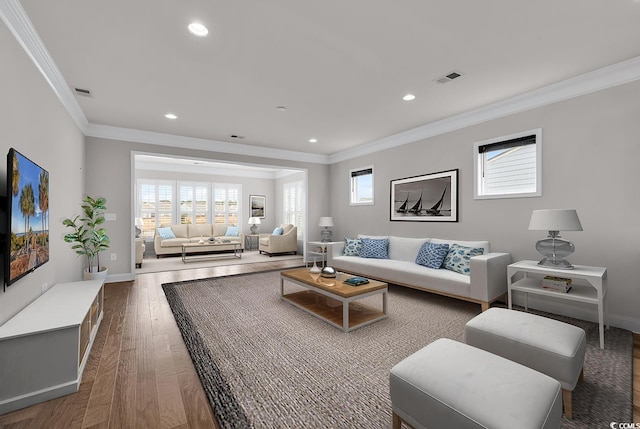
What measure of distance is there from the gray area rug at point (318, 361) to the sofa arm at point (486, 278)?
300 mm

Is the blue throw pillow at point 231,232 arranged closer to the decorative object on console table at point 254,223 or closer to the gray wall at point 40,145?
the decorative object on console table at point 254,223

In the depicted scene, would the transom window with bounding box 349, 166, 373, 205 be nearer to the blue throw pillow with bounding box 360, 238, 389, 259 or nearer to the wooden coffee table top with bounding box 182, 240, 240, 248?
the blue throw pillow with bounding box 360, 238, 389, 259

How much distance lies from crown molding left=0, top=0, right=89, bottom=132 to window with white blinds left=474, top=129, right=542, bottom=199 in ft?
16.0

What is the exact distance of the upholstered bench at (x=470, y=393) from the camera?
3.64 ft

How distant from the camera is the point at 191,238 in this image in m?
8.41

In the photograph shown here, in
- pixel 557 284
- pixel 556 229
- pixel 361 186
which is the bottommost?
pixel 557 284

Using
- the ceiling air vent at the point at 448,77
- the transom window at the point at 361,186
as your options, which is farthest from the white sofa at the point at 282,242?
the ceiling air vent at the point at 448,77

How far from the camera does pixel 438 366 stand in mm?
1394

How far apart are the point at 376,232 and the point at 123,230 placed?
4.65 meters

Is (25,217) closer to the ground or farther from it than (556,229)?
farther from it

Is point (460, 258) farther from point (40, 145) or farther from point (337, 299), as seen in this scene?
point (40, 145)

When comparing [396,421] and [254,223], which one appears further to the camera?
[254,223]

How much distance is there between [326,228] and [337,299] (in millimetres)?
4121

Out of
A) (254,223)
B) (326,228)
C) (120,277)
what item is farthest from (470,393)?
(254,223)
